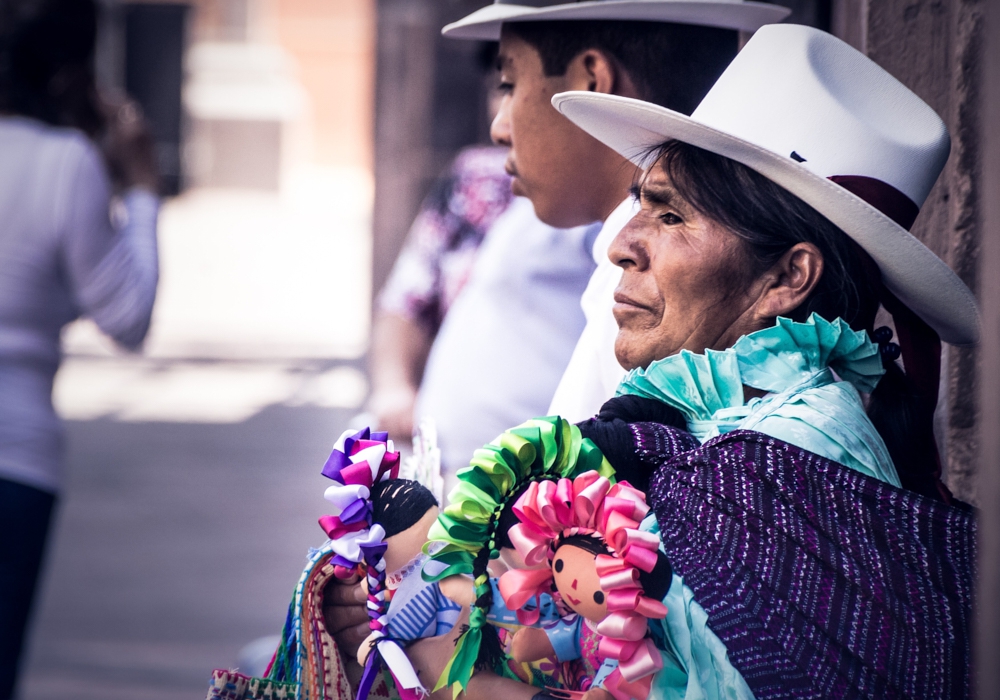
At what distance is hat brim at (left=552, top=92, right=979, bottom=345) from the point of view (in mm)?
1578

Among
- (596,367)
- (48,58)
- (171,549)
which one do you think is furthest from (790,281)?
(171,549)

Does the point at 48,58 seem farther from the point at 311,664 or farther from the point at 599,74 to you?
the point at 311,664

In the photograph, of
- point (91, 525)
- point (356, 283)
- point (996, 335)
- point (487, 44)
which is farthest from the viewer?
point (356, 283)

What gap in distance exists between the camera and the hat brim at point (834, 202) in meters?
1.58

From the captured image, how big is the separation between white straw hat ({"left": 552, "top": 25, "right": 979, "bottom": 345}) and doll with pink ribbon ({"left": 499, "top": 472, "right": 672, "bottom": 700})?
0.53 meters

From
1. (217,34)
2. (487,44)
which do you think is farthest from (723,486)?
(217,34)

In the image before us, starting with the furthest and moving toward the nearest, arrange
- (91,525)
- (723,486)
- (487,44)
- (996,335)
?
(91,525) → (487,44) → (723,486) → (996,335)

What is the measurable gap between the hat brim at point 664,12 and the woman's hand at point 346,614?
1141 millimetres

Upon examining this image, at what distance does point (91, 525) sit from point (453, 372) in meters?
4.40

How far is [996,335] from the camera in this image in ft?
3.19

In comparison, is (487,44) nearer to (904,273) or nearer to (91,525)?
(904,273)

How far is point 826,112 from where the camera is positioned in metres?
1.65

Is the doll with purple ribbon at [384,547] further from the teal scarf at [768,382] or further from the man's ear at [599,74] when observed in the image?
the man's ear at [599,74]

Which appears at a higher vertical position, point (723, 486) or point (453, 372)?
point (723, 486)
